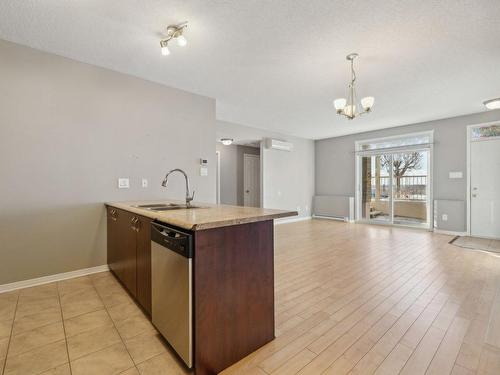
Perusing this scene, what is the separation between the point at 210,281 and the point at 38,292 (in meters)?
2.33

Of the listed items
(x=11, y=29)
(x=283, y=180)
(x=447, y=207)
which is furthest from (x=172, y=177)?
(x=447, y=207)

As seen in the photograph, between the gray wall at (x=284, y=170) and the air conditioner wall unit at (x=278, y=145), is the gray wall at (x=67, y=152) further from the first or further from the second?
the air conditioner wall unit at (x=278, y=145)

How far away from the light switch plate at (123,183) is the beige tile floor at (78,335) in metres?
1.30

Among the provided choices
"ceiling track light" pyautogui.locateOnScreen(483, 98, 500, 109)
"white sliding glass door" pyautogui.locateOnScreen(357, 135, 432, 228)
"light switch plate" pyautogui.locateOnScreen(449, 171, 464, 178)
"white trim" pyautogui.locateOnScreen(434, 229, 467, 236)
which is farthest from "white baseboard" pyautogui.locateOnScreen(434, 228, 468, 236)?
"ceiling track light" pyautogui.locateOnScreen(483, 98, 500, 109)

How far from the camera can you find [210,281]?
1.40 metres

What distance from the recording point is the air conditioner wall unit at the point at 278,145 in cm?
658

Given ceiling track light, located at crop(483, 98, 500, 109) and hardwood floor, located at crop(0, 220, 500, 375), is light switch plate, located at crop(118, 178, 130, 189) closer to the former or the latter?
hardwood floor, located at crop(0, 220, 500, 375)

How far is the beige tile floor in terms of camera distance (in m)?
1.48

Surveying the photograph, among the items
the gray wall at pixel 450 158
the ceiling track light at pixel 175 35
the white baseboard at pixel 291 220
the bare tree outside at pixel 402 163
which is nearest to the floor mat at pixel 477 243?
the gray wall at pixel 450 158

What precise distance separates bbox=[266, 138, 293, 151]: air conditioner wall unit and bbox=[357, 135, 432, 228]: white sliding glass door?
2.08m

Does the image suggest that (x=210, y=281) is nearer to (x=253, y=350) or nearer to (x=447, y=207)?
(x=253, y=350)

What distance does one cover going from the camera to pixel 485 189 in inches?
196

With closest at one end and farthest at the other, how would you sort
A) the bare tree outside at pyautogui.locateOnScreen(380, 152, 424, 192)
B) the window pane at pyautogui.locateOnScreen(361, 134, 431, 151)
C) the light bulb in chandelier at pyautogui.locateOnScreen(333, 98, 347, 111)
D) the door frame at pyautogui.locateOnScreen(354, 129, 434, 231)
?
the light bulb in chandelier at pyautogui.locateOnScreen(333, 98, 347, 111) < the door frame at pyautogui.locateOnScreen(354, 129, 434, 231) < the window pane at pyautogui.locateOnScreen(361, 134, 431, 151) < the bare tree outside at pyautogui.locateOnScreen(380, 152, 424, 192)

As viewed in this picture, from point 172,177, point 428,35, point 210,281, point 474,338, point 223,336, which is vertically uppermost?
point 428,35
